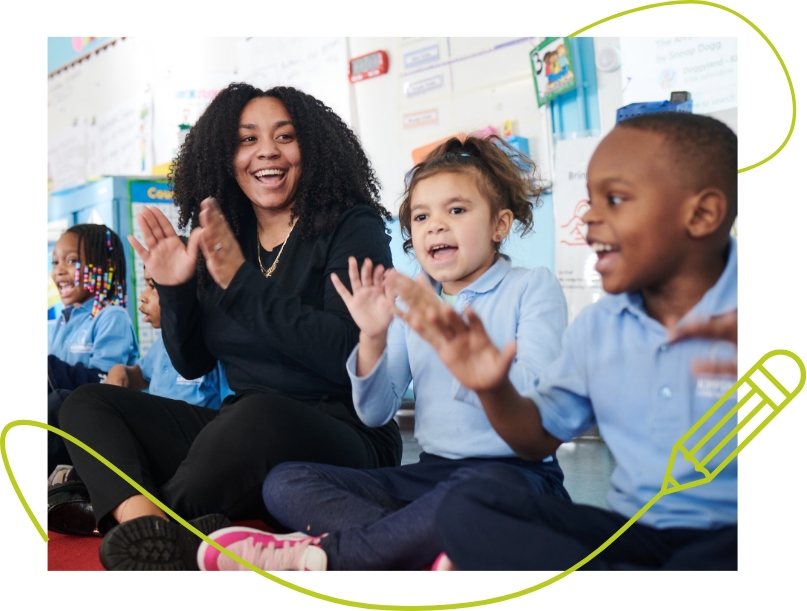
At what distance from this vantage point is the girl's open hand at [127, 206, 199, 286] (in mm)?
788

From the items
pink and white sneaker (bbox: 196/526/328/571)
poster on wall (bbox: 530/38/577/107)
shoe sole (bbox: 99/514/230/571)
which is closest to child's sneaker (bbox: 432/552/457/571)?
pink and white sneaker (bbox: 196/526/328/571)

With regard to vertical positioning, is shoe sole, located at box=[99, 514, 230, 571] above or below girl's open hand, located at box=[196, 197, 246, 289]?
below

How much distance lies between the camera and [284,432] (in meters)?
0.78

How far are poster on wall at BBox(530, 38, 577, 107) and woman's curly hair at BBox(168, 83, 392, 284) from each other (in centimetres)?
20

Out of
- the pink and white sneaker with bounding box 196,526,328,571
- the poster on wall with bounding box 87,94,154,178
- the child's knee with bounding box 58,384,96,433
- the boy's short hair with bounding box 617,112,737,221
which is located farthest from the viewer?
the poster on wall with bounding box 87,94,154,178

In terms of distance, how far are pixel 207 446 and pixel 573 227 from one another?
441 millimetres

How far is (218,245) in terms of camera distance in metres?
0.77

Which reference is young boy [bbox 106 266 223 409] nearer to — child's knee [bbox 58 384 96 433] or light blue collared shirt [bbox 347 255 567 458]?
child's knee [bbox 58 384 96 433]

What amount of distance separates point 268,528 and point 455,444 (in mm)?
240

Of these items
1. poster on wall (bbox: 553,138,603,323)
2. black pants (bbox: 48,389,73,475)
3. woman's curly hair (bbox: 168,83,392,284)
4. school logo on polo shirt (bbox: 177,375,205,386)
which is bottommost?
black pants (bbox: 48,389,73,475)

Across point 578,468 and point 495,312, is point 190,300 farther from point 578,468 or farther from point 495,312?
point 578,468

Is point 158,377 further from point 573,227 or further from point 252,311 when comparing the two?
point 573,227

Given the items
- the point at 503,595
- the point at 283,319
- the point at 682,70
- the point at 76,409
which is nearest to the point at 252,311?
the point at 283,319
